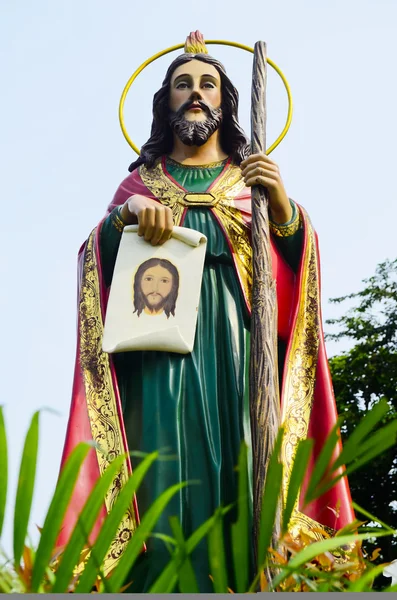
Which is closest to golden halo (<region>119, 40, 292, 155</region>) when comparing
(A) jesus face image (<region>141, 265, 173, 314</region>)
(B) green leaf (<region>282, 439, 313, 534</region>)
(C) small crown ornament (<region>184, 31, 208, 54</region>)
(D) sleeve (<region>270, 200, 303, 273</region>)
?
(C) small crown ornament (<region>184, 31, 208, 54</region>)

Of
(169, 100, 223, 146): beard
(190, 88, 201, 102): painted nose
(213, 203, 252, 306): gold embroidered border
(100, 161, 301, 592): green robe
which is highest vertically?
(190, 88, 201, 102): painted nose

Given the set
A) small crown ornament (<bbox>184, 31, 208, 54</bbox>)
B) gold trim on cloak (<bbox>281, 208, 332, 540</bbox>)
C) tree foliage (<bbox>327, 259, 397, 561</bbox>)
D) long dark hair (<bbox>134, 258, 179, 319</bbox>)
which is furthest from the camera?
tree foliage (<bbox>327, 259, 397, 561</bbox>)

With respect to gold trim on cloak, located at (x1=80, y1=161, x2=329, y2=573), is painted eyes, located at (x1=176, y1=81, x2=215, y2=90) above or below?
above

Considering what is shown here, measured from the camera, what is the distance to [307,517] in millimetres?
4449

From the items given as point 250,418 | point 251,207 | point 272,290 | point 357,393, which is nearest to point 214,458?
point 250,418

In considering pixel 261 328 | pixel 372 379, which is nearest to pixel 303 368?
pixel 261 328

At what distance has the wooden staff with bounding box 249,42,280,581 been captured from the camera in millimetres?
4109

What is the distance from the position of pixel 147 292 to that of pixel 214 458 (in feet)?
2.59

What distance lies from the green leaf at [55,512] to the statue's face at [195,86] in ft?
11.6

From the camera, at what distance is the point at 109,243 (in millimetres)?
5109

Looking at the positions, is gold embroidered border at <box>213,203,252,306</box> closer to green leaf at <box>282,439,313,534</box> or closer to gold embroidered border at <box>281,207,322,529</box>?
gold embroidered border at <box>281,207,322,529</box>

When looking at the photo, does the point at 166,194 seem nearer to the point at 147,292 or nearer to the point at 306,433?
the point at 147,292

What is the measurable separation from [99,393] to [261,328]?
2.62ft

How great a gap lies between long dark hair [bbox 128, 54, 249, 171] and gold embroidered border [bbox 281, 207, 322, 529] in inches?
26.5
